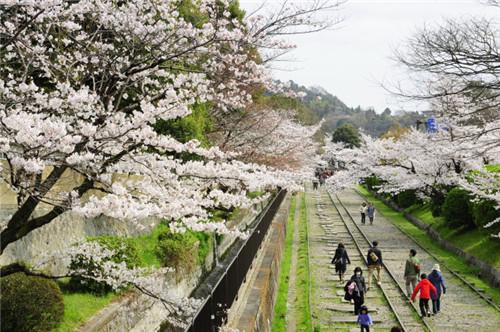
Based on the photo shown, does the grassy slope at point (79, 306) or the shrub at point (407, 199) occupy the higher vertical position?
the shrub at point (407, 199)

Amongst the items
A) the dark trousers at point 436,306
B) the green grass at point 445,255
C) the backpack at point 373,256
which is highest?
the backpack at point 373,256

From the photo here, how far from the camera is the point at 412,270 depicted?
50.5 ft

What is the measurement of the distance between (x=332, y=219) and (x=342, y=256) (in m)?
17.9

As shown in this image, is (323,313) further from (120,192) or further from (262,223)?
(120,192)

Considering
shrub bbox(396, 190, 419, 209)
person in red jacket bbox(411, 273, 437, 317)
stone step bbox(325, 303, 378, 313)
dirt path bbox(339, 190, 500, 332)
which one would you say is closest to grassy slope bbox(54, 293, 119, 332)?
stone step bbox(325, 303, 378, 313)

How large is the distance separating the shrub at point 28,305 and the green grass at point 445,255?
12.0 m

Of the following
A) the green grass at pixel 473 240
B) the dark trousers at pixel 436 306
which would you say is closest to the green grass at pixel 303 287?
the dark trousers at pixel 436 306

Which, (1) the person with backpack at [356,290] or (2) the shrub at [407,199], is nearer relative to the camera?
(1) the person with backpack at [356,290]

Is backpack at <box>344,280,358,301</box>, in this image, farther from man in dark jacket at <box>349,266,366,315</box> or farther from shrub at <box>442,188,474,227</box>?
shrub at <box>442,188,474,227</box>

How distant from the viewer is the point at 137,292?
36.0ft

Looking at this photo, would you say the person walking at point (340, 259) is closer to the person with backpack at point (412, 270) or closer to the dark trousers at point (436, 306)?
the person with backpack at point (412, 270)

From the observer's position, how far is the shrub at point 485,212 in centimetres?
1995

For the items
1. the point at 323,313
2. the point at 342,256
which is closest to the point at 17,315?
the point at 323,313

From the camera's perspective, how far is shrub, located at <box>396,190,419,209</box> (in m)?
38.3
